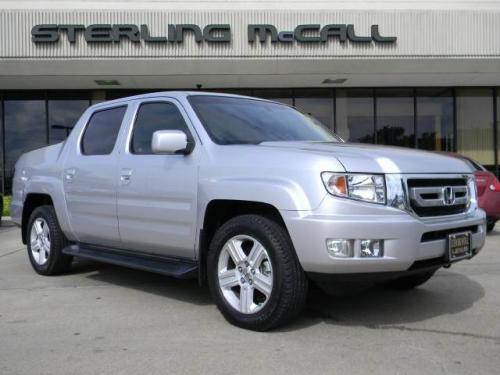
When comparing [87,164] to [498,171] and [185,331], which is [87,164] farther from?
[498,171]

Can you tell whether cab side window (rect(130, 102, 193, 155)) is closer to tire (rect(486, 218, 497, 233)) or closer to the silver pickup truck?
the silver pickup truck

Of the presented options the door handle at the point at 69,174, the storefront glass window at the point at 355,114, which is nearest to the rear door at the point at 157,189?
the door handle at the point at 69,174

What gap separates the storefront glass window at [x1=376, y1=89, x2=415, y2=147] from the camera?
18.8 m

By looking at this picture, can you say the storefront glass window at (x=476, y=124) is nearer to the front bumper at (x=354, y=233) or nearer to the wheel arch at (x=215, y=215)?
the wheel arch at (x=215, y=215)

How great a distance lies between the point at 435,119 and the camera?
62.8ft

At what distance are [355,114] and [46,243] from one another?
14078 mm

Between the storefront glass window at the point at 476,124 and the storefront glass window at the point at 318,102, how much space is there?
14.5 ft

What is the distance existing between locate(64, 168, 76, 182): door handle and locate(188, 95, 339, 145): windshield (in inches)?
65.2

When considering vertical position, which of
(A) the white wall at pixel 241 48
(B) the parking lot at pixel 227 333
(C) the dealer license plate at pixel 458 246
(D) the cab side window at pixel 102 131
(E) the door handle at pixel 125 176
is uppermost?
(A) the white wall at pixel 241 48

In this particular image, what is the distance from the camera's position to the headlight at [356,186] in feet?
12.2

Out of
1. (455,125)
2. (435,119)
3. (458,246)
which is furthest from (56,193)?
(455,125)

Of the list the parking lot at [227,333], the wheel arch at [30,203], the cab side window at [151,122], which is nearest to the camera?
the parking lot at [227,333]

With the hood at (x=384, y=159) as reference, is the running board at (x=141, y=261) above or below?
below

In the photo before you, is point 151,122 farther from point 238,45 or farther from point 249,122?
point 238,45
